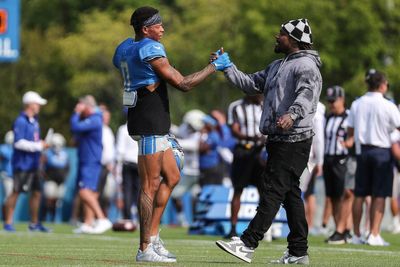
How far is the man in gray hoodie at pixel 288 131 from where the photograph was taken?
40.6 feet

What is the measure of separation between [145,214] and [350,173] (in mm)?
7170

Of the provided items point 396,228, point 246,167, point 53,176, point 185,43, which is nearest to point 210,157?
point 396,228

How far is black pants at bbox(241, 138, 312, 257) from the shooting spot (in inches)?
488

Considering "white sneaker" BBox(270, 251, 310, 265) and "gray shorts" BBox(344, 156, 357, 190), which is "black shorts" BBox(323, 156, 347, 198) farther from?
"white sneaker" BBox(270, 251, 310, 265)

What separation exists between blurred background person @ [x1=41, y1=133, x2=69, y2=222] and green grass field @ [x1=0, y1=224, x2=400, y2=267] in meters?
10.7

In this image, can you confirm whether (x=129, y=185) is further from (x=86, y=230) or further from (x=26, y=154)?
(x=26, y=154)

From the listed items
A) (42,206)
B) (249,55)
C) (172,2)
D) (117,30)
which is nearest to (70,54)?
(117,30)

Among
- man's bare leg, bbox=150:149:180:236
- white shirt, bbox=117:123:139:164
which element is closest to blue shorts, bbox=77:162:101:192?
white shirt, bbox=117:123:139:164

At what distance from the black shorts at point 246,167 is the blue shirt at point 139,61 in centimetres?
589

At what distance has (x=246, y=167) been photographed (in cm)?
1847

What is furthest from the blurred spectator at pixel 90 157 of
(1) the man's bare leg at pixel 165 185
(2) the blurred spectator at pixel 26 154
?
(1) the man's bare leg at pixel 165 185

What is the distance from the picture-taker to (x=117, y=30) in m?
60.8

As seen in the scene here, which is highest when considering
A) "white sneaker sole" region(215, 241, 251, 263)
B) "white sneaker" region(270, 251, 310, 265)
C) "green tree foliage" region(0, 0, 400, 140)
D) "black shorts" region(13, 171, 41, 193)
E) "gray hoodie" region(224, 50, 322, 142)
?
"green tree foliage" region(0, 0, 400, 140)

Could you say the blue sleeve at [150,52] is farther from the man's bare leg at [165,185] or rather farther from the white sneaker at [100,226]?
the white sneaker at [100,226]
